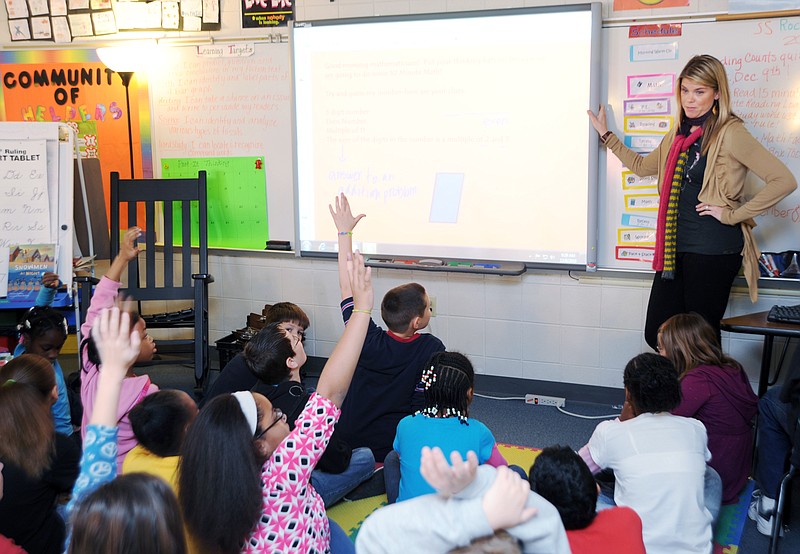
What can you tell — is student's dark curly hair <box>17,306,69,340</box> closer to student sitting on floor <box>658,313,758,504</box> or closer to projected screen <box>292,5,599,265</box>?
projected screen <box>292,5,599,265</box>

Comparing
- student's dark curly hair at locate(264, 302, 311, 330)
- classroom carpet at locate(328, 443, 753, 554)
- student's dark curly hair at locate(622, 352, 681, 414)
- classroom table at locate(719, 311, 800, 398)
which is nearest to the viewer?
student's dark curly hair at locate(622, 352, 681, 414)

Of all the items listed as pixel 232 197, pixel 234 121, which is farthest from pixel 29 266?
pixel 234 121

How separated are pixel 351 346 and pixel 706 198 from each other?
6.98 ft

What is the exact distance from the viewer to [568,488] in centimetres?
164

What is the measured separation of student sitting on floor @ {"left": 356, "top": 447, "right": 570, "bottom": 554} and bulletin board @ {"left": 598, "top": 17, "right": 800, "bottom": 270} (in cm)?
290

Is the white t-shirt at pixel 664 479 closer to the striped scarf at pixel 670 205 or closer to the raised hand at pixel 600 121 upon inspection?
the striped scarf at pixel 670 205

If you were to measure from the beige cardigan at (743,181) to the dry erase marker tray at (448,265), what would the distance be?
42.0 inches

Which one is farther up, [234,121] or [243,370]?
[234,121]

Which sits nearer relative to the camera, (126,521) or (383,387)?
(126,521)

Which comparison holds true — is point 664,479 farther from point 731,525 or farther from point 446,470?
point 446,470

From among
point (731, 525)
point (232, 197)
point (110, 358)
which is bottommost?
point (731, 525)

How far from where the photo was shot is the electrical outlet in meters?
4.20

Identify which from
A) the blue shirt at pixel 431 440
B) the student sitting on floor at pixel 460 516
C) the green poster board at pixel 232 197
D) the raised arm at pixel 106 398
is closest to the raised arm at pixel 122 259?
the green poster board at pixel 232 197

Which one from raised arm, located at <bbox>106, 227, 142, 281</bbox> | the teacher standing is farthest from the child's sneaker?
raised arm, located at <bbox>106, 227, 142, 281</bbox>
